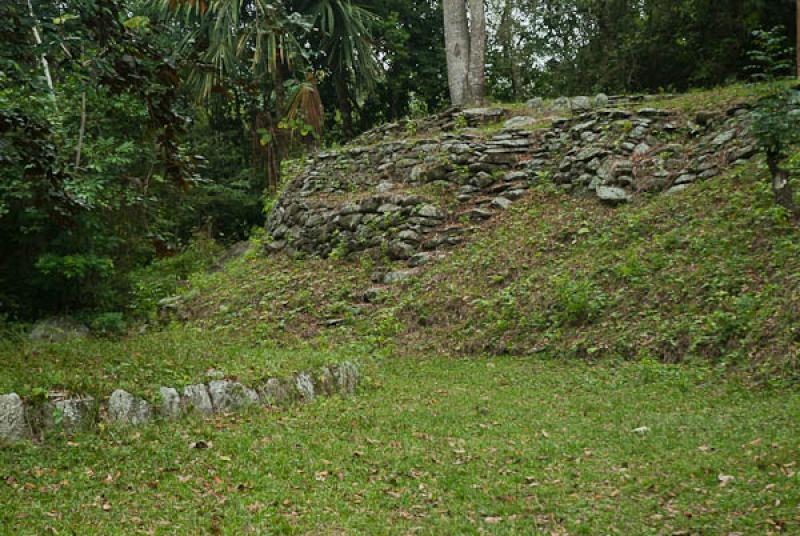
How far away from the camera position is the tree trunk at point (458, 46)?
16.4 m

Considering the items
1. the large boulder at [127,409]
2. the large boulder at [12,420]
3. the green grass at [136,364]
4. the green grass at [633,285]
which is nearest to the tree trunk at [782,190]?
the green grass at [633,285]

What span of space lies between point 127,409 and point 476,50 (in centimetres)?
1345

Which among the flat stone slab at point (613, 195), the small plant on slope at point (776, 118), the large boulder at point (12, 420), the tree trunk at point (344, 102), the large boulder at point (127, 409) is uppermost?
the tree trunk at point (344, 102)

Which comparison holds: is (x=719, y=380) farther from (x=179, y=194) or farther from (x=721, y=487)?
(x=179, y=194)

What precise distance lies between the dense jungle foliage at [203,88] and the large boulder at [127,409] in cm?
117

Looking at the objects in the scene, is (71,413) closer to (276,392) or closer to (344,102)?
(276,392)

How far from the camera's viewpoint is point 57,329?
1120cm

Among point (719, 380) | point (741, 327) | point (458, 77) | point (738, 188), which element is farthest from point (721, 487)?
point (458, 77)

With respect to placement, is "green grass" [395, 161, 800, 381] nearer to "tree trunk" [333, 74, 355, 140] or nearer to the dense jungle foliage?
the dense jungle foliage

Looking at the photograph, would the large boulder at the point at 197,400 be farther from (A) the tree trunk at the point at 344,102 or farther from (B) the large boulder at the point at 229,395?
(A) the tree trunk at the point at 344,102

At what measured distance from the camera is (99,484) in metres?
4.36

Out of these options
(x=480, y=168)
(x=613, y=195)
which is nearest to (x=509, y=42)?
(x=480, y=168)

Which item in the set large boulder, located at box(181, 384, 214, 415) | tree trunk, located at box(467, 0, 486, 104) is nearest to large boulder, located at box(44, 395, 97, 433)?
large boulder, located at box(181, 384, 214, 415)

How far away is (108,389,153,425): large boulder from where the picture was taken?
5.23 meters
